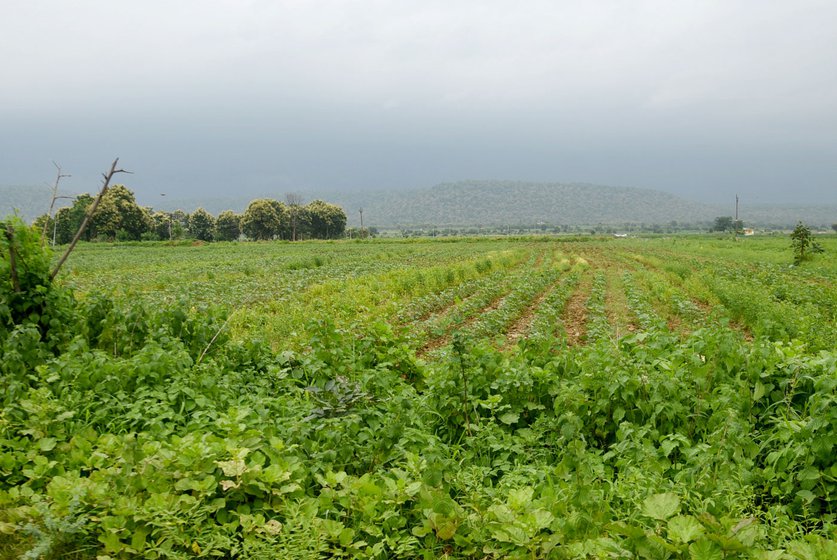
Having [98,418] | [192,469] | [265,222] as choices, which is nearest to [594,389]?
[192,469]

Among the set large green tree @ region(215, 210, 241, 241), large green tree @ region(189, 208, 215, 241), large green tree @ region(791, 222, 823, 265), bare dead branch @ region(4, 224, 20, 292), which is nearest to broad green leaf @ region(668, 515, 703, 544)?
bare dead branch @ region(4, 224, 20, 292)

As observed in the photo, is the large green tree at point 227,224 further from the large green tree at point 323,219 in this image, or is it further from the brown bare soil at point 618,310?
the brown bare soil at point 618,310

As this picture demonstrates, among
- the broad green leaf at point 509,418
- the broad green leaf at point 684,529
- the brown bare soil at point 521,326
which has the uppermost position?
the broad green leaf at point 684,529

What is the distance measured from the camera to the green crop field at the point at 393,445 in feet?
10.7

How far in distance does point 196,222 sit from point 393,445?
105 meters

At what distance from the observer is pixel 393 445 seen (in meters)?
4.35

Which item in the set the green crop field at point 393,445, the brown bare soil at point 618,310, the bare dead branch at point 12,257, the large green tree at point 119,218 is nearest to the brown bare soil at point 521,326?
the brown bare soil at point 618,310

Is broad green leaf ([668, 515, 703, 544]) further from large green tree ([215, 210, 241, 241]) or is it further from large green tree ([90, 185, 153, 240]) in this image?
large green tree ([215, 210, 241, 241])

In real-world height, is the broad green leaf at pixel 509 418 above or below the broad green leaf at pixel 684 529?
below

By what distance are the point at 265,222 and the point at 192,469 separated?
307ft

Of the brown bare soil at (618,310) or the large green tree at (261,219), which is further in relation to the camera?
the large green tree at (261,219)

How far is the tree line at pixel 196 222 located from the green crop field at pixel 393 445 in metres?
62.4

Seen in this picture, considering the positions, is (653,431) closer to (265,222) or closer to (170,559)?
(170,559)

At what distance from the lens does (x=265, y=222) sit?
92812mm
